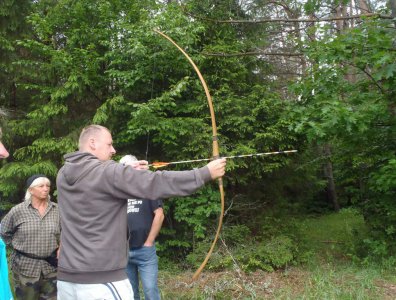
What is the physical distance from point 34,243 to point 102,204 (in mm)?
1757

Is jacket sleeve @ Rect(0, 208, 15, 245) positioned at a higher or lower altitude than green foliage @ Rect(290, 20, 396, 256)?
lower

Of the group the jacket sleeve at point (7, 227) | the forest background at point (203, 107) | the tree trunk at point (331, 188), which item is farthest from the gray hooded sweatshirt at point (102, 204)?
the tree trunk at point (331, 188)

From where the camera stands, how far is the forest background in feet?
18.5

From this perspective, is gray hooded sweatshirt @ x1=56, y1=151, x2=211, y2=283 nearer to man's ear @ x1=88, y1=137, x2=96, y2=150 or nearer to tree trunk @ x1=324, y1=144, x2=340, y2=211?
man's ear @ x1=88, y1=137, x2=96, y2=150

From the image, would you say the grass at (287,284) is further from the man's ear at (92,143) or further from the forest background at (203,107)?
the man's ear at (92,143)

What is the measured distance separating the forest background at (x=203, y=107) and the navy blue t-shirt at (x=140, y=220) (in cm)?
182

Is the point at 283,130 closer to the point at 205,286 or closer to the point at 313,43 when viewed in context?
the point at 313,43

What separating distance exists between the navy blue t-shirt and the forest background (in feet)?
5.97

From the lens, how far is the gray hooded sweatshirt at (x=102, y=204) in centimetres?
225

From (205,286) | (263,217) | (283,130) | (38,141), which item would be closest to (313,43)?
(283,130)

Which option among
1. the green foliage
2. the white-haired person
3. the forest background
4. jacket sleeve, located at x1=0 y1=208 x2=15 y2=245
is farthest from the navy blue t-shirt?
the green foliage

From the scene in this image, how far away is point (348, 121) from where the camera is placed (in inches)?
201

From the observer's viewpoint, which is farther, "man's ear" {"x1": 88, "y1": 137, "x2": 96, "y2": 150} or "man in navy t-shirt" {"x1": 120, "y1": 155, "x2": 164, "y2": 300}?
"man in navy t-shirt" {"x1": 120, "y1": 155, "x2": 164, "y2": 300}

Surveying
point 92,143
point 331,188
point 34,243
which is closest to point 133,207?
point 34,243
